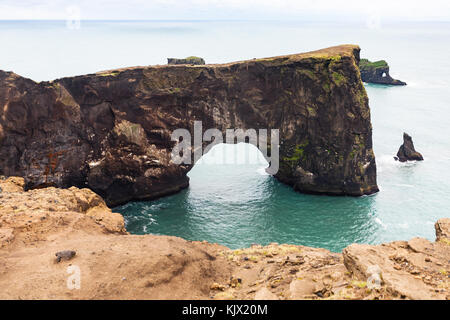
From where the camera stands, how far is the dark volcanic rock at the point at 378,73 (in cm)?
16562

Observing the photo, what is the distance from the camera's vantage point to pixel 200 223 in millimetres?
52312

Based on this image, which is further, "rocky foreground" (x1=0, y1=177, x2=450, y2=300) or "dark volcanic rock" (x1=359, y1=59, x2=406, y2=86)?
"dark volcanic rock" (x1=359, y1=59, x2=406, y2=86)

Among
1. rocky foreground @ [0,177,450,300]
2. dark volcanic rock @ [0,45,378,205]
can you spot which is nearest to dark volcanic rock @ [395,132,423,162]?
dark volcanic rock @ [0,45,378,205]

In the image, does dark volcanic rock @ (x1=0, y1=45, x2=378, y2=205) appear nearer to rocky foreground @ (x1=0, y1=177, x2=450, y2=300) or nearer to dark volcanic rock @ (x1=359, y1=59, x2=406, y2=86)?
rocky foreground @ (x1=0, y1=177, x2=450, y2=300)

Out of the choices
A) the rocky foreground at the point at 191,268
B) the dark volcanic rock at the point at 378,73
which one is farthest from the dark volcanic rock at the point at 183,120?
the dark volcanic rock at the point at 378,73

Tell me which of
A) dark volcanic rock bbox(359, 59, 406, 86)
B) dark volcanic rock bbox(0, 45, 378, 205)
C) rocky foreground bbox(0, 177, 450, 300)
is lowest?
rocky foreground bbox(0, 177, 450, 300)

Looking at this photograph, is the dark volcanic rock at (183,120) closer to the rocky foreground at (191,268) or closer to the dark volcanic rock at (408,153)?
the dark volcanic rock at (408,153)

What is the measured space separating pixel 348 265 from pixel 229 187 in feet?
153

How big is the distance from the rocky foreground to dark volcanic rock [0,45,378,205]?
32.5 metres

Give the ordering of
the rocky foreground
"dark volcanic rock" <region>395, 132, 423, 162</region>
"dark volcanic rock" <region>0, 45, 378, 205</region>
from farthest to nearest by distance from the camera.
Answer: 1. "dark volcanic rock" <region>395, 132, 423, 162</region>
2. "dark volcanic rock" <region>0, 45, 378, 205</region>
3. the rocky foreground

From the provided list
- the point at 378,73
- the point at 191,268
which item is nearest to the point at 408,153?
the point at 191,268

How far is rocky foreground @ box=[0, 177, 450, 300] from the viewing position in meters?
16.9

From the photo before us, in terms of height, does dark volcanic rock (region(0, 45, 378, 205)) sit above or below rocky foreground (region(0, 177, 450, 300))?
above
